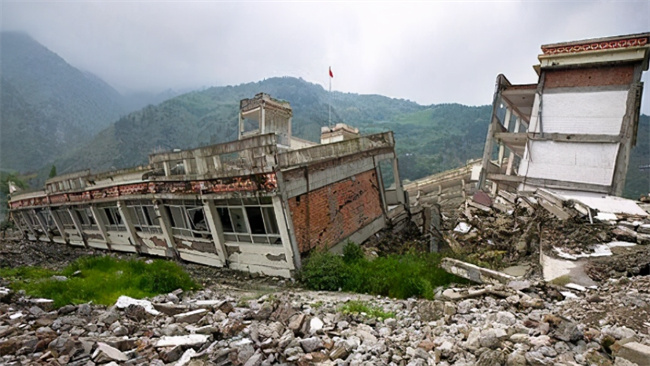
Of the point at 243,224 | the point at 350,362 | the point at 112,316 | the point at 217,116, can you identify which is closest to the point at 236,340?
the point at 350,362

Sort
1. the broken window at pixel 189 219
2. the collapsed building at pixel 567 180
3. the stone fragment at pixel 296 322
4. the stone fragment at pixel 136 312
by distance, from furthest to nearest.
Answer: the broken window at pixel 189 219
the collapsed building at pixel 567 180
the stone fragment at pixel 136 312
the stone fragment at pixel 296 322

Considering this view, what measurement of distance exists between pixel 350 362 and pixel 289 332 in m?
0.93

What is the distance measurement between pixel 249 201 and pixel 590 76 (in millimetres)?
15953

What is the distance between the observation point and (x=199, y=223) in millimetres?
10422

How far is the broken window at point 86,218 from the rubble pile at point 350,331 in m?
→ 12.4

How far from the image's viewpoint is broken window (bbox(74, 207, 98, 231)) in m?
15.7

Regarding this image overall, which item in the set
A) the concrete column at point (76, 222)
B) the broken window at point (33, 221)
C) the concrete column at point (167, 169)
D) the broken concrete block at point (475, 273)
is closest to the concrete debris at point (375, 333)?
the broken concrete block at point (475, 273)

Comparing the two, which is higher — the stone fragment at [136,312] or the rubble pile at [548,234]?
the stone fragment at [136,312]

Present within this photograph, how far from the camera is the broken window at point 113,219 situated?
14.0 m

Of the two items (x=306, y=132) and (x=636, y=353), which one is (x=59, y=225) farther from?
(x=306, y=132)

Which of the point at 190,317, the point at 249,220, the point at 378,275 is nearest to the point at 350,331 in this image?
the point at 190,317

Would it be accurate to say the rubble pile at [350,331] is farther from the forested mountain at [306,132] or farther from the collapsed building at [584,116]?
the forested mountain at [306,132]

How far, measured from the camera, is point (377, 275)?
7199 mm

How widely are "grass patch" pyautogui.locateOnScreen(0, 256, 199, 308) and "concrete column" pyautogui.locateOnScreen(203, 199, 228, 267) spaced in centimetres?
232
